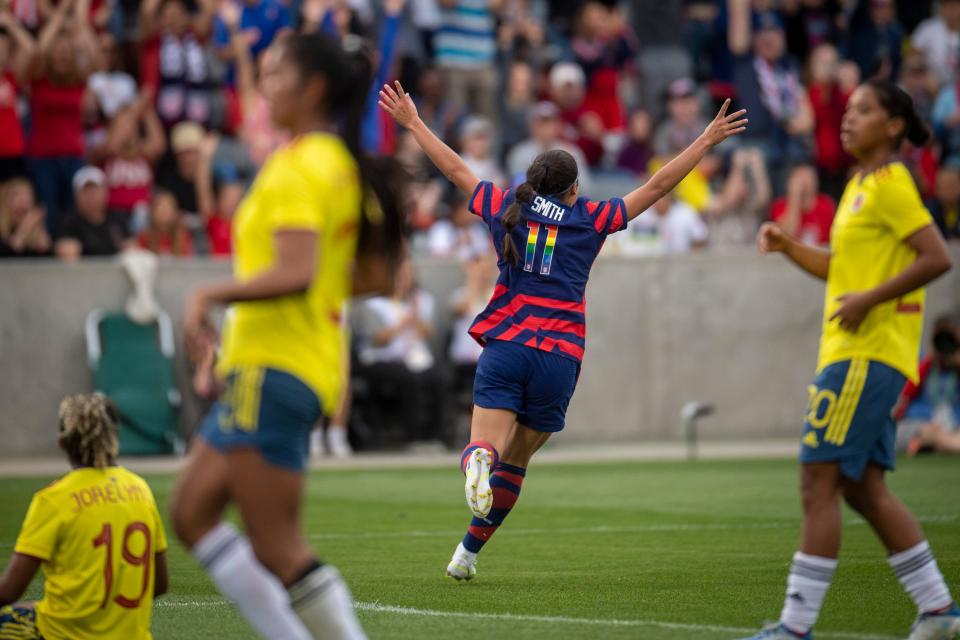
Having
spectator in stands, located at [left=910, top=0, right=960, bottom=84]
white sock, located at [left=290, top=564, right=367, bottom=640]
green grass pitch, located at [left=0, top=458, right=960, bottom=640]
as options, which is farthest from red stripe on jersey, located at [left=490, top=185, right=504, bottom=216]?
spectator in stands, located at [left=910, top=0, right=960, bottom=84]

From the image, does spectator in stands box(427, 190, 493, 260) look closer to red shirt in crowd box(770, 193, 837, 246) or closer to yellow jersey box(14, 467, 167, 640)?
red shirt in crowd box(770, 193, 837, 246)

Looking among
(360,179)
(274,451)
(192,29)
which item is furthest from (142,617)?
(192,29)

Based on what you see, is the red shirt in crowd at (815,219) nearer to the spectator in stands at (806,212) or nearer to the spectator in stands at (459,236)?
the spectator in stands at (806,212)

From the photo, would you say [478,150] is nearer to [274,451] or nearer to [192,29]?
[192,29]

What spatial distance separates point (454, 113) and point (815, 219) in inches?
189

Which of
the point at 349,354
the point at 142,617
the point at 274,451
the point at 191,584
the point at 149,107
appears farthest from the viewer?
the point at 149,107

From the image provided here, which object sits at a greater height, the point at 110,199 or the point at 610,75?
the point at 610,75

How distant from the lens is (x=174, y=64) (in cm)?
1898

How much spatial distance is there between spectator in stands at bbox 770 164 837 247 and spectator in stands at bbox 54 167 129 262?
777cm

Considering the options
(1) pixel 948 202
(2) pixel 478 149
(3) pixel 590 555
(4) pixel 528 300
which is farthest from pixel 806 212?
(4) pixel 528 300

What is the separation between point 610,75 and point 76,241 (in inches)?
323

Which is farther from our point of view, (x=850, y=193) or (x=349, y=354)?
(x=349, y=354)

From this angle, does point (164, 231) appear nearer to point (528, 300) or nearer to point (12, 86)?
point (12, 86)

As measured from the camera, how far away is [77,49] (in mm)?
17828
